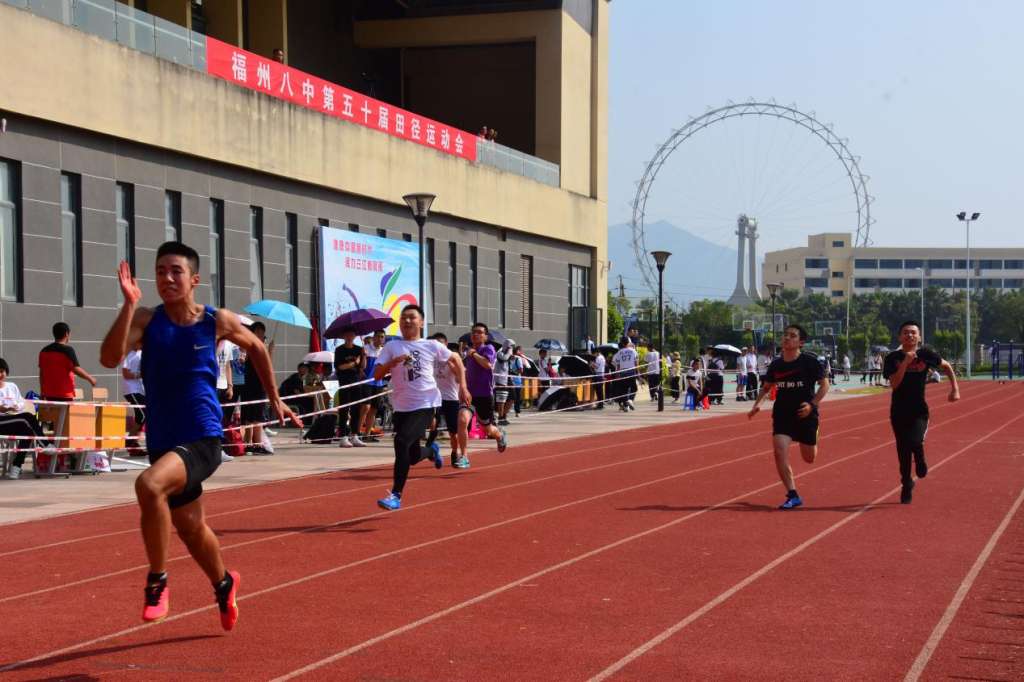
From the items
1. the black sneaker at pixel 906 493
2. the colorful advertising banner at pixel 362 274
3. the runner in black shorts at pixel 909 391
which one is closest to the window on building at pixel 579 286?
the colorful advertising banner at pixel 362 274

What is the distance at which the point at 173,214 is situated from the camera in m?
26.2

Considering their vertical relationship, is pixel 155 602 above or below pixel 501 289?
below

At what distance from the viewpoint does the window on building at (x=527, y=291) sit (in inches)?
1711

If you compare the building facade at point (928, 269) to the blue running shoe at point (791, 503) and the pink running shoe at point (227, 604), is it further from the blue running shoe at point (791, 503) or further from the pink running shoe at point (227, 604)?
the pink running shoe at point (227, 604)

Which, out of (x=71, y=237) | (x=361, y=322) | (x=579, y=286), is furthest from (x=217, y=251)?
(x=579, y=286)

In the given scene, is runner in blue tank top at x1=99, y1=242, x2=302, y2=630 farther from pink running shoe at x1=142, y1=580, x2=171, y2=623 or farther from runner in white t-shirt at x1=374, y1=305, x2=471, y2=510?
runner in white t-shirt at x1=374, y1=305, x2=471, y2=510

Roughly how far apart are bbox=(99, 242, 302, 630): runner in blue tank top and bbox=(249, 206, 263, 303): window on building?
2239 cm

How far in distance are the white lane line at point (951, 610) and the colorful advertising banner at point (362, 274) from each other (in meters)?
20.7

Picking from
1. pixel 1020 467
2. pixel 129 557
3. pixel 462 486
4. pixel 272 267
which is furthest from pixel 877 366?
pixel 129 557

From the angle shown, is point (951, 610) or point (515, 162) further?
point (515, 162)

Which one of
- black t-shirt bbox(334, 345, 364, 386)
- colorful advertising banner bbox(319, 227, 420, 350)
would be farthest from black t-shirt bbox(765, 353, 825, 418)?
colorful advertising banner bbox(319, 227, 420, 350)

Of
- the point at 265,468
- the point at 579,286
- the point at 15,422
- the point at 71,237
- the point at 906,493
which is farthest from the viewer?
the point at 579,286

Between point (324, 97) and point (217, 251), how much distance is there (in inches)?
208

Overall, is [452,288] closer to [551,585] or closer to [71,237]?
[71,237]
